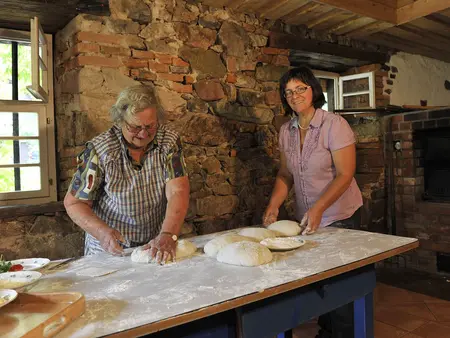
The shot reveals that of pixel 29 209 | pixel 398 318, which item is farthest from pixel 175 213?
pixel 398 318

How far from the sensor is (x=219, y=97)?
298 cm

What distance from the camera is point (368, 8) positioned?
3.05 metres

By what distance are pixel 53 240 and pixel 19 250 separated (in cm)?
20

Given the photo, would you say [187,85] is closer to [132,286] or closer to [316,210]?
[316,210]

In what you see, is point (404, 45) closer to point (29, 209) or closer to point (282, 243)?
point (282, 243)

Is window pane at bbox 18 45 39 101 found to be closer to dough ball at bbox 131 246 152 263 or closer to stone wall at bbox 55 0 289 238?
stone wall at bbox 55 0 289 238

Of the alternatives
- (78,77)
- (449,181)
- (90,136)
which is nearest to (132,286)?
(90,136)

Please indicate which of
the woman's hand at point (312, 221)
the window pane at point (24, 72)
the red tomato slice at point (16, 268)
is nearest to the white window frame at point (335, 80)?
the woman's hand at point (312, 221)

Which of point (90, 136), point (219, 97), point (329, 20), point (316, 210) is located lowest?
point (316, 210)

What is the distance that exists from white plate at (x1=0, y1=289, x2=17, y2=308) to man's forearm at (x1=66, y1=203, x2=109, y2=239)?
567 millimetres

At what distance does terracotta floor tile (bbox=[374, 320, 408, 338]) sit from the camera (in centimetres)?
245

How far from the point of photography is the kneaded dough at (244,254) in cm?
139

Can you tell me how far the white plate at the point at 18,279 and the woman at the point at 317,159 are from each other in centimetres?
127

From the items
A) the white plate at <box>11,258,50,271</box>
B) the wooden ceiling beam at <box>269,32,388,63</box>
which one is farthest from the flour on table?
the wooden ceiling beam at <box>269,32,388,63</box>
